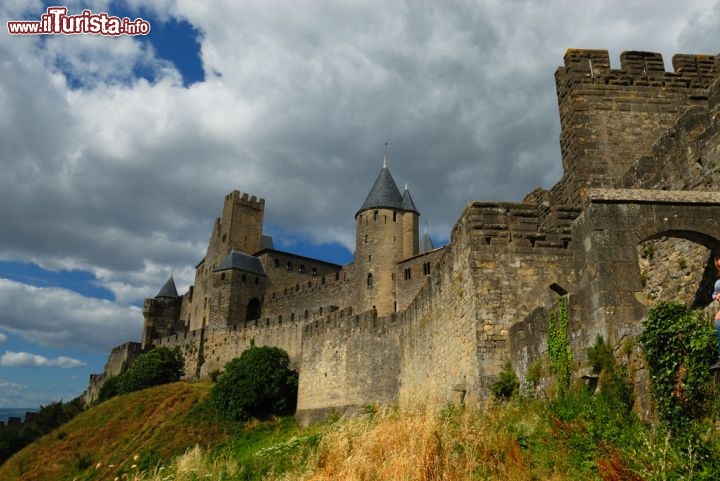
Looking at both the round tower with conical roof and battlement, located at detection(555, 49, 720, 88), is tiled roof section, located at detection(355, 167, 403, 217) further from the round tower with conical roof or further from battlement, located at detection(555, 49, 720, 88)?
battlement, located at detection(555, 49, 720, 88)

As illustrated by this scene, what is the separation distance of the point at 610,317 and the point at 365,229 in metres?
36.4

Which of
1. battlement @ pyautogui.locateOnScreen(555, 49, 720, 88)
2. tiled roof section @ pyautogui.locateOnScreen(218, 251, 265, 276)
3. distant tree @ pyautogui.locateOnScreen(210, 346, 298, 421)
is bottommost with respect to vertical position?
distant tree @ pyautogui.locateOnScreen(210, 346, 298, 421)

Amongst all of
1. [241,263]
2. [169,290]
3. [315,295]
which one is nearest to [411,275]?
[315,295]

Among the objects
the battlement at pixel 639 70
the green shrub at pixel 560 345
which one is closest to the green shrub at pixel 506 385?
the green shrub at pixel 560 345

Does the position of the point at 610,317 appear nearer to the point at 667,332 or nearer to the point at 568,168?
the point at 667,332

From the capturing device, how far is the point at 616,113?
1297 cm

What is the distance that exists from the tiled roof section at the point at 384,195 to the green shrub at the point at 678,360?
38.4 metres

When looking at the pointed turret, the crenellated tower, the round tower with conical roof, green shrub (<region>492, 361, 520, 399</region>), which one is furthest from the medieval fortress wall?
the crenellated tower

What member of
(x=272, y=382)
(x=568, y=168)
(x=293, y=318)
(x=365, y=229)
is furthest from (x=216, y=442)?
(x=568, y=168)

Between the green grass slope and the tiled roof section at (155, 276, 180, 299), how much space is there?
31.6 m

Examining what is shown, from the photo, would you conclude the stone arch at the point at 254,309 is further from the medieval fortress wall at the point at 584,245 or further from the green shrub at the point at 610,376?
the green shrub at the point at 610,376

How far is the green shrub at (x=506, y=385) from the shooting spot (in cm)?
999

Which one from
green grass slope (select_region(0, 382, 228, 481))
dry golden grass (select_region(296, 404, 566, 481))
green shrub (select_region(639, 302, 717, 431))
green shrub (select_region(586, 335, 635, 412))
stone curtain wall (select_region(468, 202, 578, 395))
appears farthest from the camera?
green grass slope (select_region(0, 382, 228, 481))

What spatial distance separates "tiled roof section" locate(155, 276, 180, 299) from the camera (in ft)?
236
